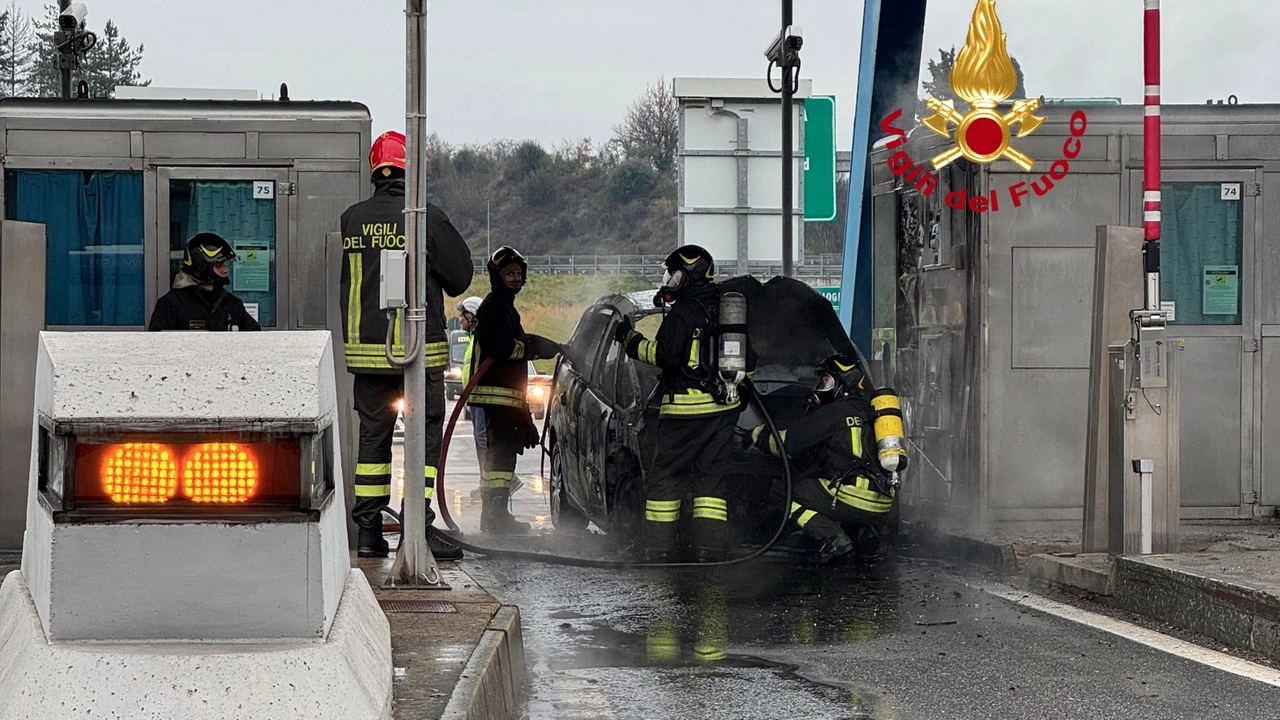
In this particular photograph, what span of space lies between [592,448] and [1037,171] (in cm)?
328

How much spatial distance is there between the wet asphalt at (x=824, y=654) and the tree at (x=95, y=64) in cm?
4249

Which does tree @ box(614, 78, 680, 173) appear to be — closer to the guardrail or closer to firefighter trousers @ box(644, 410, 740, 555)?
the guardrail

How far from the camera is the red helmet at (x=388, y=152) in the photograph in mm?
8523

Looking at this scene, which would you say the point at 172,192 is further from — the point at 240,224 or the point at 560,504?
the point at 560,504

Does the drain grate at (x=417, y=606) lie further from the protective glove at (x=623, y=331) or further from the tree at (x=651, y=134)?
the tree at (x=651, y=134)

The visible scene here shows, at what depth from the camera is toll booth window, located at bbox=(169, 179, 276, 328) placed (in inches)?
373

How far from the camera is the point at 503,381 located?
11.5m

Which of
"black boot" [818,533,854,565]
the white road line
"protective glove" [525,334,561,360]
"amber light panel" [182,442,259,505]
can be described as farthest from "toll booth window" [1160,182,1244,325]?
"amber light panel" [182,442,259,505]

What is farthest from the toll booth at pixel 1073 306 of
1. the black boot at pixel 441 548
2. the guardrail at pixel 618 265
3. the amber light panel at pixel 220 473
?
the guardrail at pixel 618 265

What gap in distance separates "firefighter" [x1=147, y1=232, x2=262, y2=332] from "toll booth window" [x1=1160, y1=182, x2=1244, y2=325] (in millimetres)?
5992

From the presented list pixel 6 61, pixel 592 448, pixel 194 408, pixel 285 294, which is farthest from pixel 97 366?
pixel 6 61

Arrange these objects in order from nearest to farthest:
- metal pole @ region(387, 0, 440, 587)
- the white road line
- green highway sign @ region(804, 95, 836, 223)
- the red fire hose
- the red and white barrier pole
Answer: the white road line, metal pole @ region(387, 0, 440, 587), the red and white barrier pole, the red fire hose, green highway sign @ region(804, 95, 836, 223)

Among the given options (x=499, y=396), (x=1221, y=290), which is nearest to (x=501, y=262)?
(x=499, y=396)

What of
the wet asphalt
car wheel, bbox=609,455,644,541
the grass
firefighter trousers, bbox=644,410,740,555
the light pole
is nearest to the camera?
the wet asphalt
